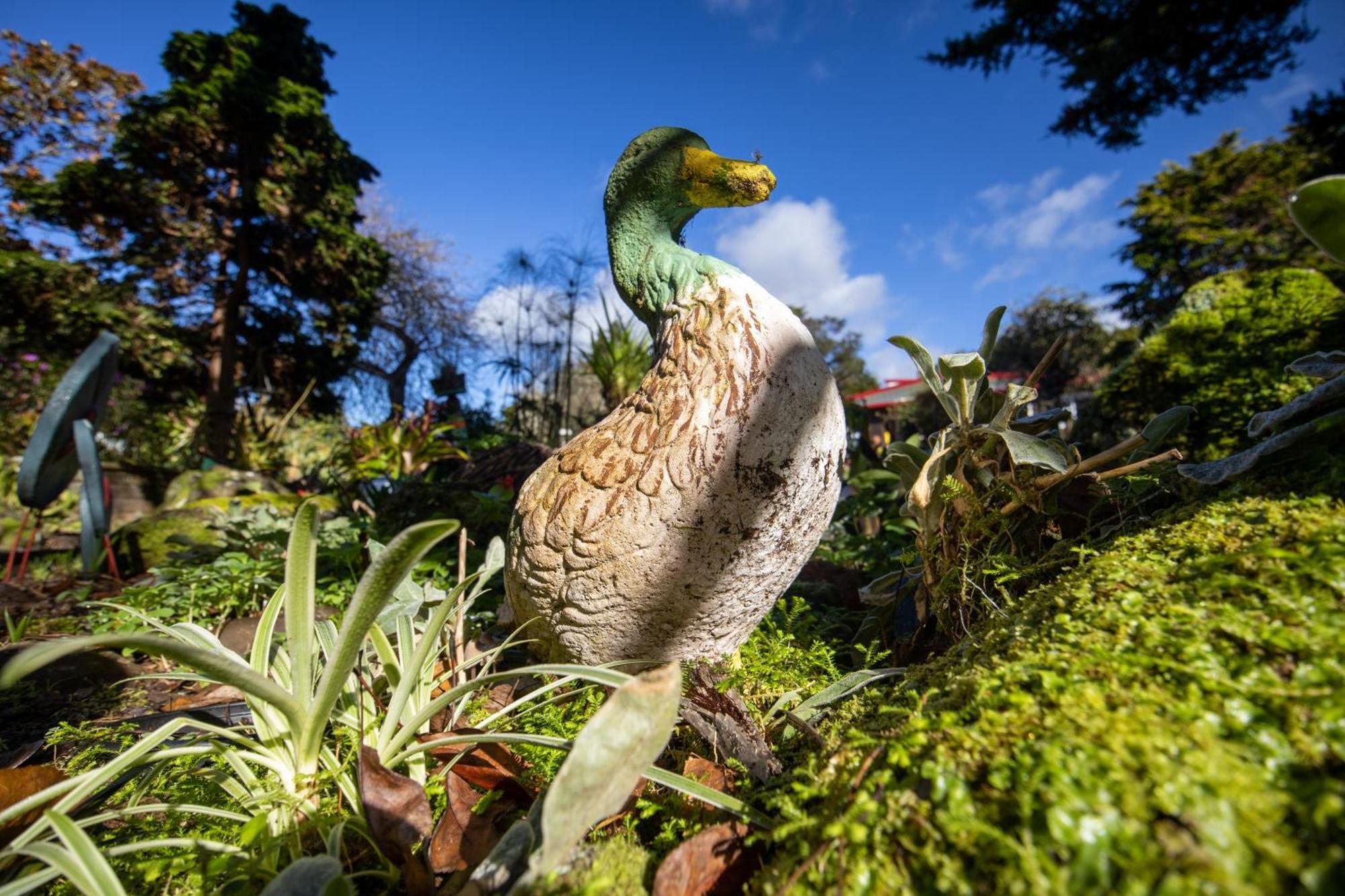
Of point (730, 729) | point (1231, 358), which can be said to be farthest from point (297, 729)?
point (1231, 358)

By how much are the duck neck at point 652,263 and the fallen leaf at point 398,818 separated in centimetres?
121

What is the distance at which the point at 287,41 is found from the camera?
1012 cm

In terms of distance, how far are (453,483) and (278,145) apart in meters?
9.04

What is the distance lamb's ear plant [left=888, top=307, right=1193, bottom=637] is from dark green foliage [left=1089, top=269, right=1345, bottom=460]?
3.61 ft

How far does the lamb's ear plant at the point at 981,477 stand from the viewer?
1371mm

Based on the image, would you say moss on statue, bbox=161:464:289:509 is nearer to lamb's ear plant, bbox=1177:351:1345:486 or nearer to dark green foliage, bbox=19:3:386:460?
dark green foliage, bbox=19:3:386:460

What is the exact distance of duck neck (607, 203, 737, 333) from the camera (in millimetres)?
1586

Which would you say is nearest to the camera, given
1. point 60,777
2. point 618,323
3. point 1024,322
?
point 60,777

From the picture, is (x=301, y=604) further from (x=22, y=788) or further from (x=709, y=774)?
(x=709, y=774)

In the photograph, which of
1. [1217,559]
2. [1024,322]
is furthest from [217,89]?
[1024,322]

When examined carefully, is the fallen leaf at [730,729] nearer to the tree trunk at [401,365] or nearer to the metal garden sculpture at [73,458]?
the metal garden sculpture at [73,458]

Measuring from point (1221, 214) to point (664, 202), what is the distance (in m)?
17.0

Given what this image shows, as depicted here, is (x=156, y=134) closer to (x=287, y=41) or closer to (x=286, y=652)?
(x=287, y=41)

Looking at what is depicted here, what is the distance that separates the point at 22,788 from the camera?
3.29 feet
